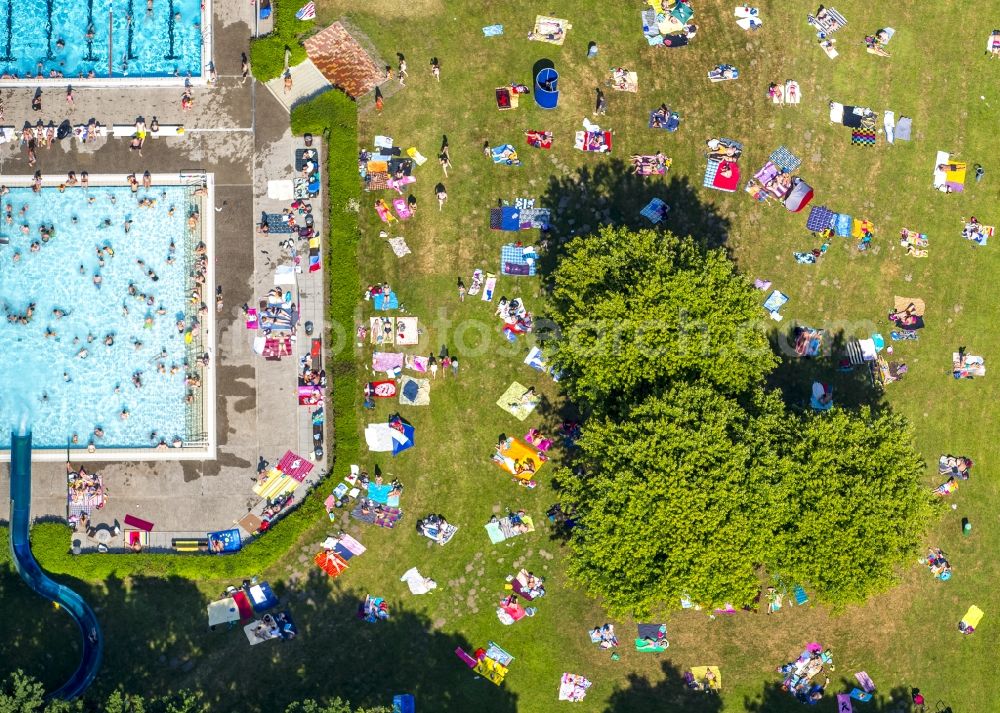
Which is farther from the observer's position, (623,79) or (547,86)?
(623,79)

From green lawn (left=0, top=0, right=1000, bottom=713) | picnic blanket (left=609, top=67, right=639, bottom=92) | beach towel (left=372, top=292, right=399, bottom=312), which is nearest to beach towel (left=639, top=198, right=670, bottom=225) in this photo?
green lawn (left=0, top=0, right=1000, bottom=713)

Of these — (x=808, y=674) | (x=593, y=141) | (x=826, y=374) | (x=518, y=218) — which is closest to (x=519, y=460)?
(x=518, y=218)

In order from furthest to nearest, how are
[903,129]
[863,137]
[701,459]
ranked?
1. [903,129]
2. [863,137]
3. [701,459]

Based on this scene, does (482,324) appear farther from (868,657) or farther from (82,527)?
(868,657)

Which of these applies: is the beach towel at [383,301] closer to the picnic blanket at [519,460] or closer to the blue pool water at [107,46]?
the picnic blanket at [519,460]

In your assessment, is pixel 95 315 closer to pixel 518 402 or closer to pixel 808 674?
pixel 518 402

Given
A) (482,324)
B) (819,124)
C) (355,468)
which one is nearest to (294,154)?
(482,324)

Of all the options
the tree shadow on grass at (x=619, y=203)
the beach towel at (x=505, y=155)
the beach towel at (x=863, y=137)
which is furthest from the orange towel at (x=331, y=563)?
the beach towel at (x=863, y=137)
